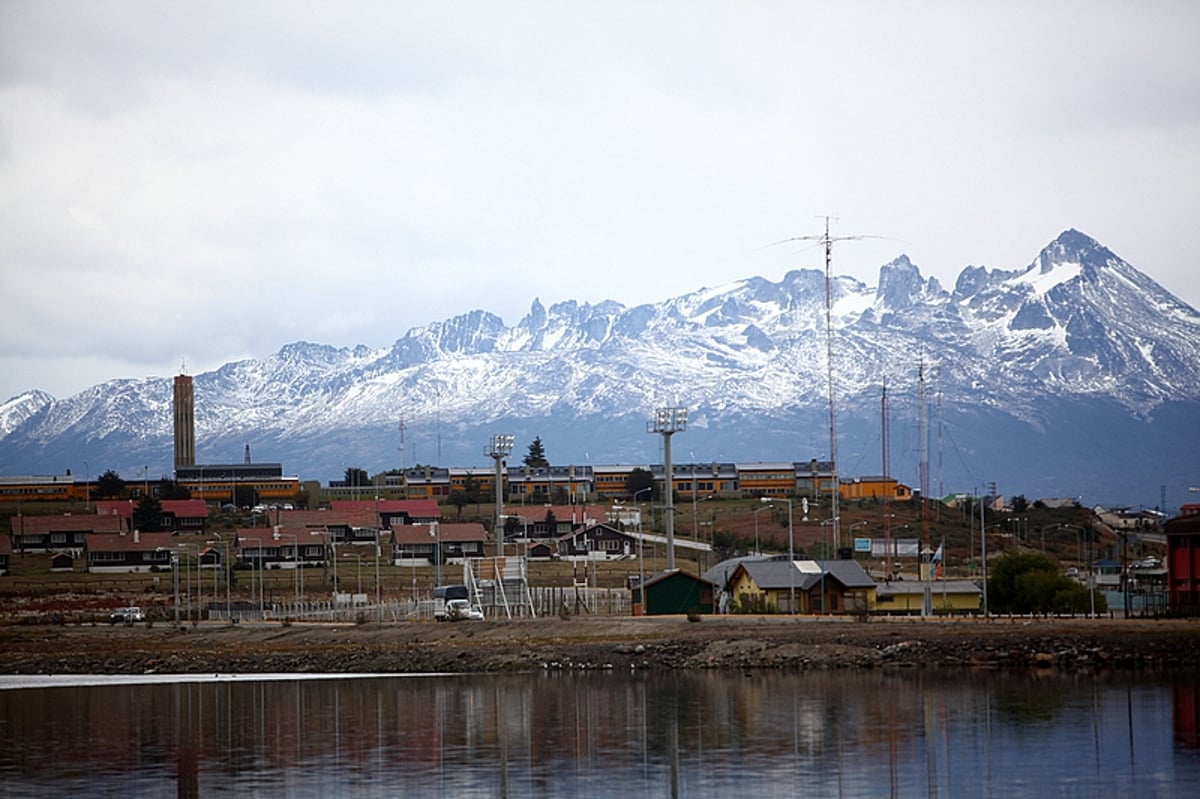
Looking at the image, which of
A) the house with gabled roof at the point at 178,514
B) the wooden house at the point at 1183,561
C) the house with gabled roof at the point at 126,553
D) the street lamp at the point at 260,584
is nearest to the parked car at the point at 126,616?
the street lamp at the point at 260,584

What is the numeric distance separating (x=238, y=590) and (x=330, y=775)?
80551mm

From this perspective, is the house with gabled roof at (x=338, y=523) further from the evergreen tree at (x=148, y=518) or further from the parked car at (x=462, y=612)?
the parked car at (x=462, y=612)

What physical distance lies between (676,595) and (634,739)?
1725 inches

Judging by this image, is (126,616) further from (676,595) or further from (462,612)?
(676,595)

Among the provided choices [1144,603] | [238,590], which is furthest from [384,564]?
[1144,603]

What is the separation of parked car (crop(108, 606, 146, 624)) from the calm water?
35310mm

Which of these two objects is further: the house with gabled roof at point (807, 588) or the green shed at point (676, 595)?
the green shed at point (676, 595)

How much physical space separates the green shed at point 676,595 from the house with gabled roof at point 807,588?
6.37 ft

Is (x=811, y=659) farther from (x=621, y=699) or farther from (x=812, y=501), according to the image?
(x=812, y=501)

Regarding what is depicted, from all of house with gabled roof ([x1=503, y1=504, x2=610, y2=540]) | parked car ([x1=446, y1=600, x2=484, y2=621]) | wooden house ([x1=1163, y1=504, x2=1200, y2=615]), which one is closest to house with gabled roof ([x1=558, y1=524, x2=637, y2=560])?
house with gabled roof ([x1=503, y1=504, x2=610, y2=540])

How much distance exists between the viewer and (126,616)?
10156cm

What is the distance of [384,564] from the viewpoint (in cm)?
13912

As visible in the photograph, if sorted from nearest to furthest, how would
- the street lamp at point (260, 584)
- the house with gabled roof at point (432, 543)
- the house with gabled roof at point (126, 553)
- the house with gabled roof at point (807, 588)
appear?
the house with gabled roof at point (807, 588), the street lamp at point (260, 584), the house with gabled roof at point (126, 553), the house with gabled roof at point (432, 543)

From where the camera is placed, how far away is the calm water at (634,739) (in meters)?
40.4
